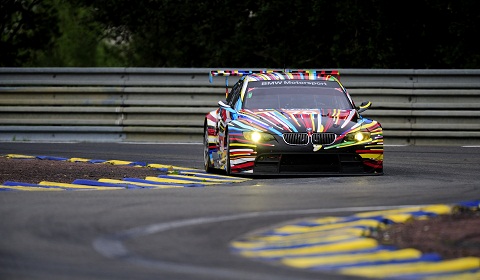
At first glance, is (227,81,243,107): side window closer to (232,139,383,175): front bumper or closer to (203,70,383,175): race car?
(203,70,383,175): race car

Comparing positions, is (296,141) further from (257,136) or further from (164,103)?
(164,103)

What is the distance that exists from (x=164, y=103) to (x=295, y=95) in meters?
7.24

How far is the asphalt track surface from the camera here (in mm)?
7699

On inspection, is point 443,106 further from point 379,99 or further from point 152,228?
point 152,228

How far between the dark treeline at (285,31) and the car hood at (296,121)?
15.0 m

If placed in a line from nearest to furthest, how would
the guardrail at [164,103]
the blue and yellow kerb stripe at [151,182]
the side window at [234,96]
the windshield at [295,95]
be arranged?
the blue and yellow kerb stripe at [151,182], the windshield at [295,95], the side window at [234,96], the guardrail at [164,103]

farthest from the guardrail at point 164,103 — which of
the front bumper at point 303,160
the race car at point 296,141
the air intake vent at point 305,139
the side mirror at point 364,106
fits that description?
the air intake vent at point 305,139

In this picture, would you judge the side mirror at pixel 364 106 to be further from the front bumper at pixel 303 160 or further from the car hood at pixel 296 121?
the front bumper at pixel 303 160

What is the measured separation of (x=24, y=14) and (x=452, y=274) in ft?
108

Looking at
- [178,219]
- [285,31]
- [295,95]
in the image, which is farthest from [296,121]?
[285,31]

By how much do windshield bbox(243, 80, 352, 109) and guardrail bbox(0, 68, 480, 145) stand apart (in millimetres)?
5854

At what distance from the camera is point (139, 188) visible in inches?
545

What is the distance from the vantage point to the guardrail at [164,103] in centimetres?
2344

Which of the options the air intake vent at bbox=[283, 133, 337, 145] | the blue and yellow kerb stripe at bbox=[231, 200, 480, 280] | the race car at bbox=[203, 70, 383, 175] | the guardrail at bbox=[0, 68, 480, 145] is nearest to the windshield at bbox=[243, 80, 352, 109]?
the race car at bbox=[203, 70, 383, 175]
